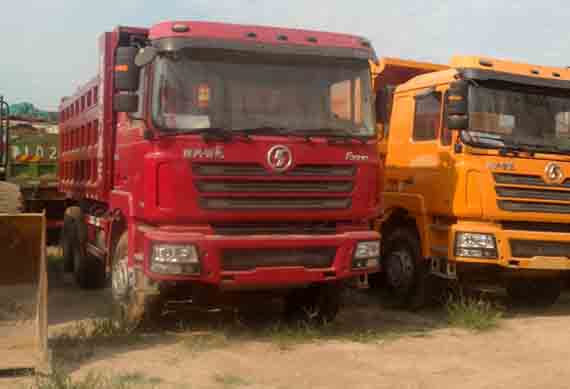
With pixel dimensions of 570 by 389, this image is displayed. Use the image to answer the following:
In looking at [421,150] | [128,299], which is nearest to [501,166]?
[421,150]

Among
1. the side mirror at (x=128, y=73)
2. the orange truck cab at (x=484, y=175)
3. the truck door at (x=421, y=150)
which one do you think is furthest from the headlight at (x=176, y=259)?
the truck door at (x=421, y=150)

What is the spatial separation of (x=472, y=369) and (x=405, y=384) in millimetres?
789

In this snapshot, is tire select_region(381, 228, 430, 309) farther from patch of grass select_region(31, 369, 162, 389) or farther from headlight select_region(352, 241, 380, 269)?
patch of grass select_region(31, 369, 162, 389)

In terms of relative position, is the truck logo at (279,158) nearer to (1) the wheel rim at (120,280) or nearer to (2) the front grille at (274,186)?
(2) the front grille at (274,186)

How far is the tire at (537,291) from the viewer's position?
921cm

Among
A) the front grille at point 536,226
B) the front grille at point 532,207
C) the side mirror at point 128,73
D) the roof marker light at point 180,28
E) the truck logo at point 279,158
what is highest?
the roof marker light at point 180,28

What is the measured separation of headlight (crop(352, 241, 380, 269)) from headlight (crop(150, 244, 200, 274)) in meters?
A: 1.47

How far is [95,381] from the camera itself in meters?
4.96

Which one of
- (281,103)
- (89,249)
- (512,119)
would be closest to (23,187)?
(89,249)

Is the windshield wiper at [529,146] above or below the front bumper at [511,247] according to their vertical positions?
above

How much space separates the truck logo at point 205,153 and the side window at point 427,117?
3156 mm

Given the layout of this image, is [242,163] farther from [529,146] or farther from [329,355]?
[529,146]

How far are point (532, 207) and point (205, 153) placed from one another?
3853mm

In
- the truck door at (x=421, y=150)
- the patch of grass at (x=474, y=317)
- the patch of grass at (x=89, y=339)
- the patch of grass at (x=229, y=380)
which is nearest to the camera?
the patch of grass at (x=229, y=380)
